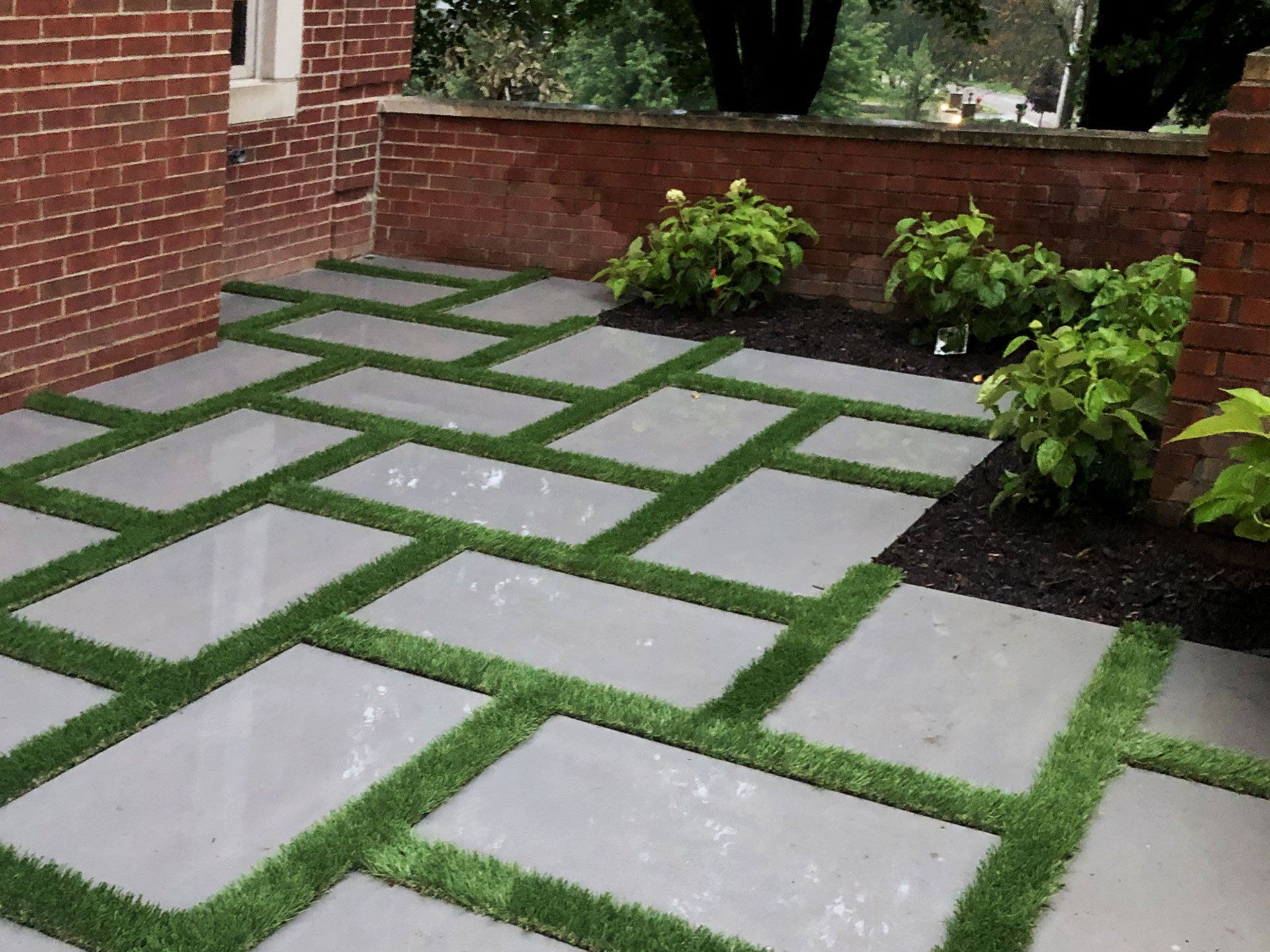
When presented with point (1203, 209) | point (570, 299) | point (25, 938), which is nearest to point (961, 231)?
point (1203, 209)

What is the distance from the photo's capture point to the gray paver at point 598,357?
20.4 feet

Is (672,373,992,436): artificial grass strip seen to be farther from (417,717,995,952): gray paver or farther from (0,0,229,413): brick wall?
(417,717,995,952): gray paver

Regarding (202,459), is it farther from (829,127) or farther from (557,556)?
(829,127)

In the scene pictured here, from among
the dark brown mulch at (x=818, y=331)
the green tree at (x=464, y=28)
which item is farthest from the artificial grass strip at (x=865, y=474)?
the green tree at (x=464, y=28)

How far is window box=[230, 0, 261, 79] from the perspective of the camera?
7.40 m

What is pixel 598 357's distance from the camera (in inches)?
259

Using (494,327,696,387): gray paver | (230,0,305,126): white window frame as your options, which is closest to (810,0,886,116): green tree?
(230,0,305,126): white window frame

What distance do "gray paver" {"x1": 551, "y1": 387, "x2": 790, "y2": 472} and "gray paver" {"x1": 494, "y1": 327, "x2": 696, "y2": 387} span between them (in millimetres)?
353

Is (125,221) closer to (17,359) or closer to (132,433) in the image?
(17,359)

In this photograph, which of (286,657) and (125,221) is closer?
(286,657)

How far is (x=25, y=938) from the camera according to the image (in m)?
2.48

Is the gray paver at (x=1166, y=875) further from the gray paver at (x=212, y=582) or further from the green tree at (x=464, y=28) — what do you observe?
the green tree at (x=464, y=28)

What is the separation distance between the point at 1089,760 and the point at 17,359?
405 cm

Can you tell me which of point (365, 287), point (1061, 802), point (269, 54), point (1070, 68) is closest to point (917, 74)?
point (1070, 68)
